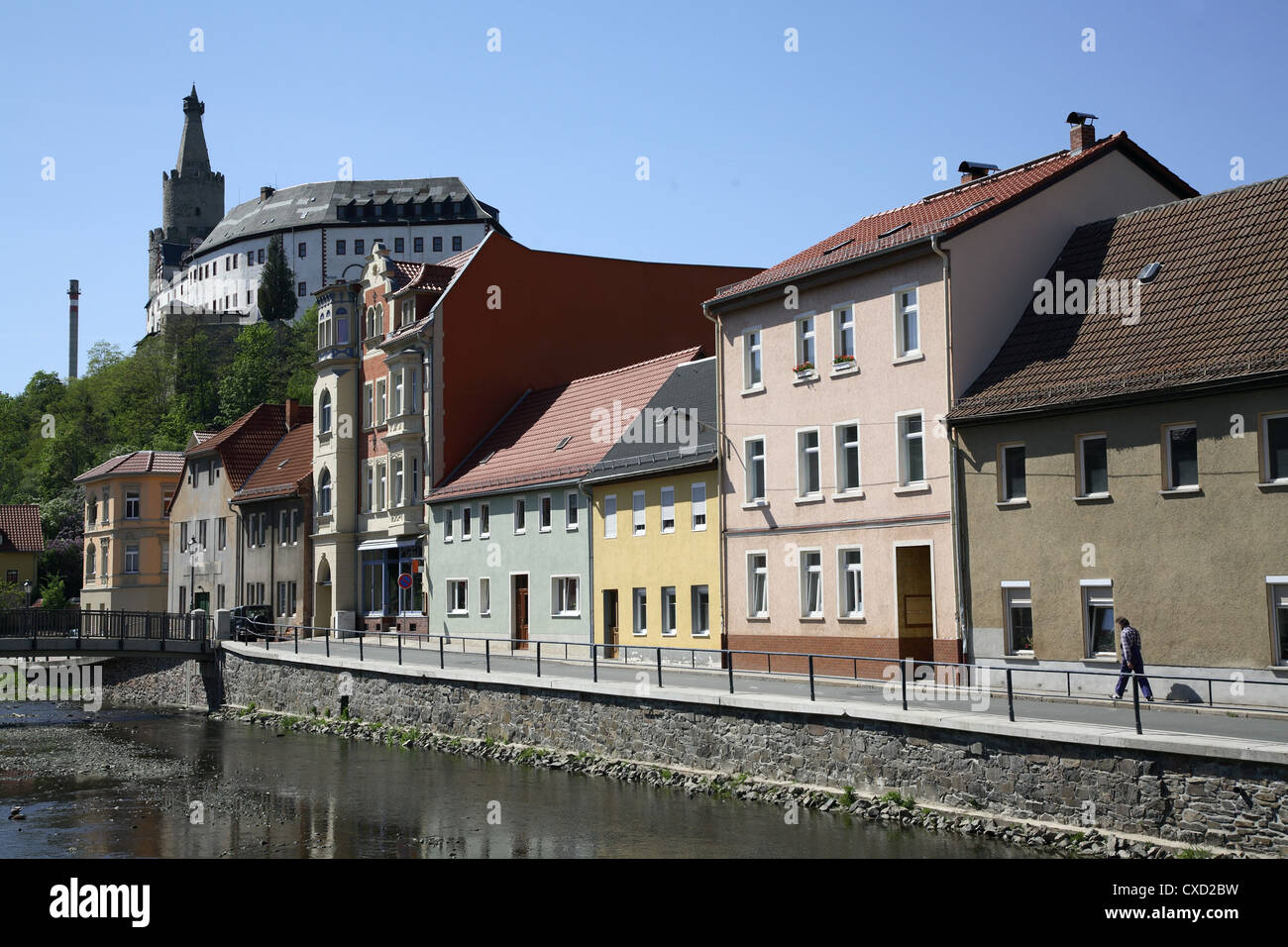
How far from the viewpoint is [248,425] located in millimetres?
66500

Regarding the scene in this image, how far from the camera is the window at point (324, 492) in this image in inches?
2120

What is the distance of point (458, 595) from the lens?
152 ft

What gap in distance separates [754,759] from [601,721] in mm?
4835

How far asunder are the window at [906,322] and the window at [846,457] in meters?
2.14

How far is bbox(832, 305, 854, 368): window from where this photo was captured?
30.8m

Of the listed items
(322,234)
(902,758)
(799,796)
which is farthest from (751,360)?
(322,234)

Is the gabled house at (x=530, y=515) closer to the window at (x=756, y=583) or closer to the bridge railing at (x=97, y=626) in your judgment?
the window at (x=756, y=583)

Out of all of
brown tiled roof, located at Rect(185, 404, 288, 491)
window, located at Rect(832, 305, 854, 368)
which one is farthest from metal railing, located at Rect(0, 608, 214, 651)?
window, located at Rect(832, 305, 854, 368)

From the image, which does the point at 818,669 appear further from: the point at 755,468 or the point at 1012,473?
the point at 1012,473

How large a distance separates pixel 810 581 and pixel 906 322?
6319 mm

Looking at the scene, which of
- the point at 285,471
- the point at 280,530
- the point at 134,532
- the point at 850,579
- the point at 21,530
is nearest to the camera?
the point at 850,579

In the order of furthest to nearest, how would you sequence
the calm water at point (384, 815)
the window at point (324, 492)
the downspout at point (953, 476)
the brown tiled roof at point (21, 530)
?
the brown tiled roof at point (21, 530)
the window at point (324, 492)
the downspout at point (953, 476)
the calm water at point (384, 815)

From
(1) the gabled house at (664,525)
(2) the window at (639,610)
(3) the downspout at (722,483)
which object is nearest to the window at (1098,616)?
(1) the gabled house at (664,525)

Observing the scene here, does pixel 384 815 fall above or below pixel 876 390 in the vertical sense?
below
